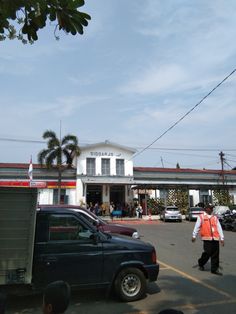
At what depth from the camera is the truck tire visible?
25.5 feet

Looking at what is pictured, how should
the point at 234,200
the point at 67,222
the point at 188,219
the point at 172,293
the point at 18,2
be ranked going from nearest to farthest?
1. the point at 18,2
2. the point at 67,222
3. the point at 172,293
4. the point at 188,219
5. the point at 234,200

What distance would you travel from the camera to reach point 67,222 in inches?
304

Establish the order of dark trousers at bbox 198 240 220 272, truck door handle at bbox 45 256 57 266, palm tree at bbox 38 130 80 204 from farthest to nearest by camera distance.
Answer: palm tree at bbox 38 130 80 204, dark trousers at bbox 198 240 220 272, truck door handle at bbox 45 256 57 266

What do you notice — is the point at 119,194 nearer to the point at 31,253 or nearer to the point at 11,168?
the point at 11,168

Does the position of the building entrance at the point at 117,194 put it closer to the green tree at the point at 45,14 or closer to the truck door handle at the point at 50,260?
the truck door handle at the point at 50,260

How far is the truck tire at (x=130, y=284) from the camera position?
7762 mm

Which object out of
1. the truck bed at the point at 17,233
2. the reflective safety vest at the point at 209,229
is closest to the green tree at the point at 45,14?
the truck bed at the point at 17,233

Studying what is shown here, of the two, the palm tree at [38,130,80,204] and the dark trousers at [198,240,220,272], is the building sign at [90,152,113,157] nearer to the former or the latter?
the palm tree at [38,130,80,204]

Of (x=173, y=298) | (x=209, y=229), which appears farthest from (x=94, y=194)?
(x=173, y=298)

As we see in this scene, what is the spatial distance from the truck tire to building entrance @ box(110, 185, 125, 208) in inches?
1570

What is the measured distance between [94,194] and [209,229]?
122 ft

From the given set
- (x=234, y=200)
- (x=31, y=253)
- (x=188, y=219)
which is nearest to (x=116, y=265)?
(x=31, y=253)

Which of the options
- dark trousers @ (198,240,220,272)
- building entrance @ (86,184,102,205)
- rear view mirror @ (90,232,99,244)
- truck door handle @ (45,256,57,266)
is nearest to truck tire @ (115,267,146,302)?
rear view mirror @ (90,232,99,244)

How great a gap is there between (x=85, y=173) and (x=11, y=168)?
7.96 metres
